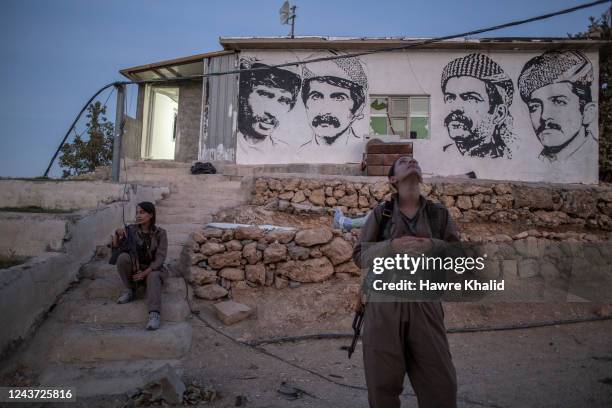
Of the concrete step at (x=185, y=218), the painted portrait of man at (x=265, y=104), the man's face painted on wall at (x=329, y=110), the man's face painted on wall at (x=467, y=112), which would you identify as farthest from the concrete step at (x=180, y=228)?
the man's face painted on wall at (x=467, y=112)

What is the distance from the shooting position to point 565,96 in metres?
11.0

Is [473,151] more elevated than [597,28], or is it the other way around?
[597,28]

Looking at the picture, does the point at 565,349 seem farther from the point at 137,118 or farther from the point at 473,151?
the point at 137,118

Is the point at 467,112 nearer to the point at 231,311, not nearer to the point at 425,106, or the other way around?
the point at 425,106

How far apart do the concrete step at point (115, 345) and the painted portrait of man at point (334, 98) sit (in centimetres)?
821

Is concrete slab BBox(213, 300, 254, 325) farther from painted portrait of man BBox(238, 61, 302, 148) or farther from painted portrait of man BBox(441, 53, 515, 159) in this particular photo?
painted portrait of man BBox(441, 53, 515, 159)

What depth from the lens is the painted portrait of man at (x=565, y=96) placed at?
10961mm

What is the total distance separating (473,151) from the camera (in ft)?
36.0

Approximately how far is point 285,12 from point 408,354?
1278 centimetres

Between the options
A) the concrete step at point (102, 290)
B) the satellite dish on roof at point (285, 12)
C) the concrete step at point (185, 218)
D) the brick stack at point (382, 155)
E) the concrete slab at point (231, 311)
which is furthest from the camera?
the satellite dish on roof at point (285, 12)

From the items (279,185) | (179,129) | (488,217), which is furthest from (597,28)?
(179,129)

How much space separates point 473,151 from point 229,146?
7069mm

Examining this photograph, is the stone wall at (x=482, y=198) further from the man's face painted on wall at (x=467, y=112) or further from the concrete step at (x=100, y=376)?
the concrete step at (x=100, y=376)

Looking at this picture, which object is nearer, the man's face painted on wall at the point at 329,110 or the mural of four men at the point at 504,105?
the mural of four men at the point at 504,105
